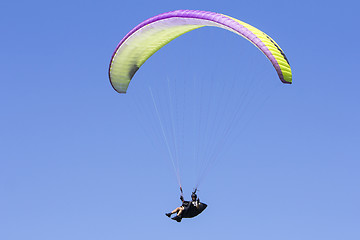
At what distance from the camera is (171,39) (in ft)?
131

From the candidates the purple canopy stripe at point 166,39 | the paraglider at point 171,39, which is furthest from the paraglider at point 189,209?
the purple canopy stripe at point 166,39

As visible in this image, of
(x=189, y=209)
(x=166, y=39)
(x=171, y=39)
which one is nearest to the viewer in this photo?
(x=189, y=209)

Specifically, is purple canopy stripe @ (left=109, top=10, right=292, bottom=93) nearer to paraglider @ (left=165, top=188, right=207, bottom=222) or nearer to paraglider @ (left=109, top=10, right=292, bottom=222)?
paraglider @ (left=109, top=10, right=292, bottom=222)

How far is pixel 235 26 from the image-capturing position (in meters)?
35.2

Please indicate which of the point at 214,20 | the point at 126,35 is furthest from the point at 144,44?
the point at 214,20

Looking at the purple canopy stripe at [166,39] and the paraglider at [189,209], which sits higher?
the purple canopy stripe at [166,39]

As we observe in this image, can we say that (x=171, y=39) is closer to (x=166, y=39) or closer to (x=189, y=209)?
(x=166, y=39)

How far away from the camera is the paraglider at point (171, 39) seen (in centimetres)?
3472

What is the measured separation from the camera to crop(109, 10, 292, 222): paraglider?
34719mm

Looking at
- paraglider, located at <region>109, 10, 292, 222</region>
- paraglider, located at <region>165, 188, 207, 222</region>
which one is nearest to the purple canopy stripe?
paraglider, located at <region>109, 10, 292, 222</region>

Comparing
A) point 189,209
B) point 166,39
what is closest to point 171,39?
point 166,39

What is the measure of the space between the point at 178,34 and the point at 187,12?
300cm

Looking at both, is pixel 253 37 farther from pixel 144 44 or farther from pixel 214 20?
pixel 144 44

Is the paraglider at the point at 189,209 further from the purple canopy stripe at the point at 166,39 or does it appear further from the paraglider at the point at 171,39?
the purple canopy stripe at the point at 166,39
